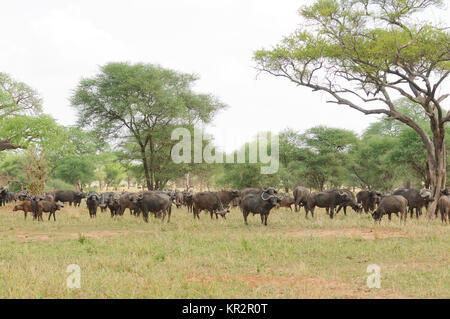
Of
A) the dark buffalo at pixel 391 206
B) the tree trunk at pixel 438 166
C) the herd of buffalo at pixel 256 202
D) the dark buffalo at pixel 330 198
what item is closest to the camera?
the dark buffalo at pixel 391 206

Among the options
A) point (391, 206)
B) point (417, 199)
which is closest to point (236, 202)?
point (417, 199)

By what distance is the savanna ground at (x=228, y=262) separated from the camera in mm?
8078

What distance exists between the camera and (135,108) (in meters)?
37.8

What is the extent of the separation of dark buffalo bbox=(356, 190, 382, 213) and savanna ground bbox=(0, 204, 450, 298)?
6614 mm

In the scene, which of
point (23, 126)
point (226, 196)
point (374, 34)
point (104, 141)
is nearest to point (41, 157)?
point (23, 126)

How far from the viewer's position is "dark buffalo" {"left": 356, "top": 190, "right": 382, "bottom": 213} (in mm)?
24594

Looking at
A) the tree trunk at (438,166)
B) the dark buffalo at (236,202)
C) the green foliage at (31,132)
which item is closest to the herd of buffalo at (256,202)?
the tree trunk at (438,166)

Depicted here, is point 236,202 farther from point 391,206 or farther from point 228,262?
point 228,262

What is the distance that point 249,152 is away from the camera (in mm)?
64125

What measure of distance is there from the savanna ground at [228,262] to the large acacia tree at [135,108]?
2100 centimetres

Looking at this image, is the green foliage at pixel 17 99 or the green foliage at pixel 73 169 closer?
the green foliage at pixel 17 99

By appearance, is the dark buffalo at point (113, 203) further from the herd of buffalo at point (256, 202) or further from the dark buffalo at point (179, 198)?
the dark buffalo at point (179, 198)

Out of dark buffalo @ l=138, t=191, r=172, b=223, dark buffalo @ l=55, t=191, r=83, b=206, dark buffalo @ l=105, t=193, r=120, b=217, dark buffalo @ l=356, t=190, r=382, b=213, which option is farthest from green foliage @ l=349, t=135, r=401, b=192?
dark buffalo @ l=138, t=191, r=172, b=223

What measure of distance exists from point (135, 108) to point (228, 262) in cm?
2918
